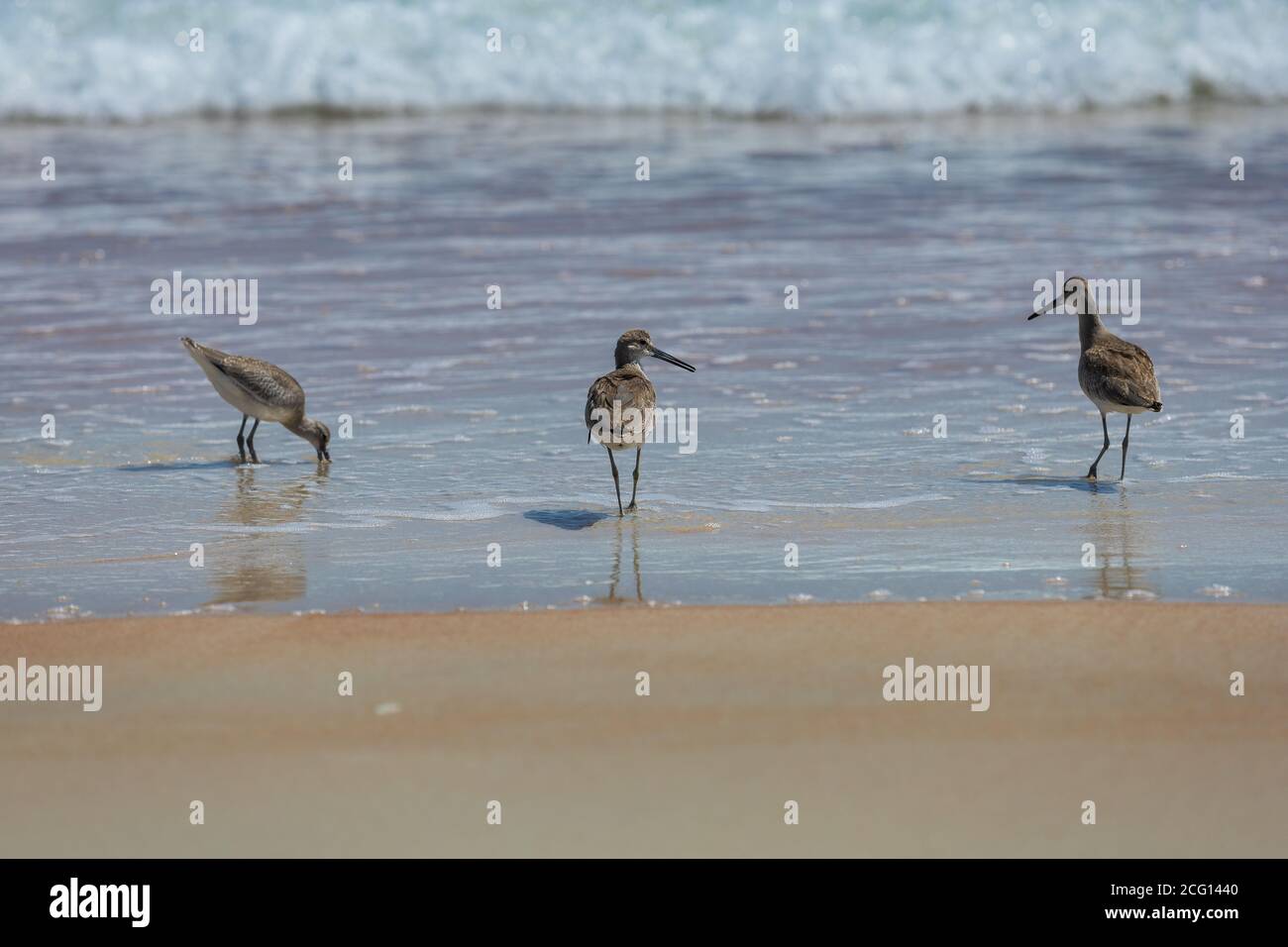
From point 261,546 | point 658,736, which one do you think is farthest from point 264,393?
point 658,736

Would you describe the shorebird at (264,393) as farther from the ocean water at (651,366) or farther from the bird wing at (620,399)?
the bird wing at (620,399)

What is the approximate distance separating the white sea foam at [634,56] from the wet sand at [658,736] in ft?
57.5

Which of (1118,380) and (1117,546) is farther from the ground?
(1118,380)

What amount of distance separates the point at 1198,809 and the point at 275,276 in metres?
9.26

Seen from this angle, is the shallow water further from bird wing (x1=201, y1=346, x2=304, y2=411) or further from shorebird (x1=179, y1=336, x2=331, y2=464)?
bird wing (x1=201, y1=346, x2=304, y2=411)

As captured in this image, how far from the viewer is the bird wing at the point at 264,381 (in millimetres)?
7992

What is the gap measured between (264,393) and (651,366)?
8.87 ft

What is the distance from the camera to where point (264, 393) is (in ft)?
26.3

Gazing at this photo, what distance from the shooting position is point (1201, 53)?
22547 millimetres

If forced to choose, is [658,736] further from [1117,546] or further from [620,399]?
[620,399]

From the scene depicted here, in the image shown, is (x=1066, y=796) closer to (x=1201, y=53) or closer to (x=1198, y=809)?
(x=1198, y=809)

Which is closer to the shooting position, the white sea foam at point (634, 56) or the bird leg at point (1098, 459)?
the bird leg at point (1098, 459)

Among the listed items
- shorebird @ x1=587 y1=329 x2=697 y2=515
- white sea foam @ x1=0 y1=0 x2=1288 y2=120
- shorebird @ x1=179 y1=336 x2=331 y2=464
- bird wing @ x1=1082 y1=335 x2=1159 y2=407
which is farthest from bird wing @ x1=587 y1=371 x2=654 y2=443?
white sea foam @ x1=0 y1=0 x2=1288 y2=120

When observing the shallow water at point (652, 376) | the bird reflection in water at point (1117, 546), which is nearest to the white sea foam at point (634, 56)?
the shallow water at point (652, 376)
